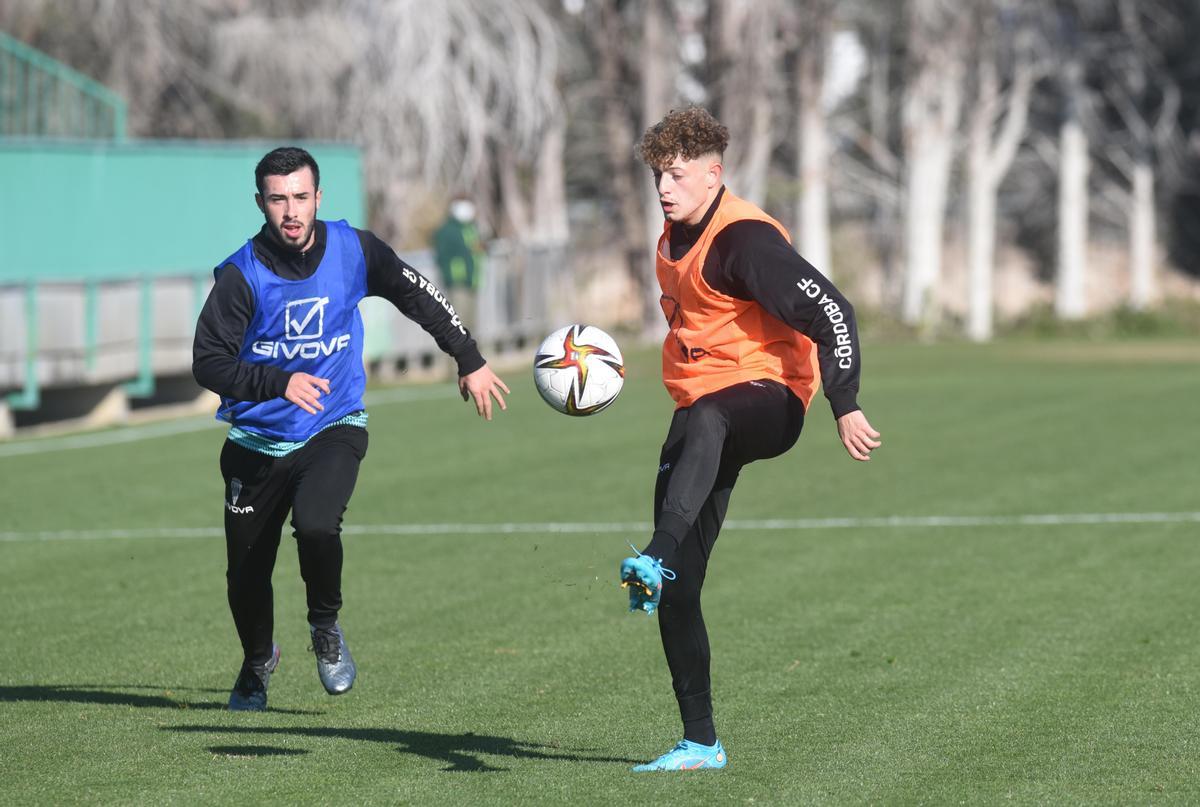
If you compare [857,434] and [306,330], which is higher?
[306,330]

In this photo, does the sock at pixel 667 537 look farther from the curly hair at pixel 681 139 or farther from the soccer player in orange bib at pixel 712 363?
the curly hair at pixel 681 139

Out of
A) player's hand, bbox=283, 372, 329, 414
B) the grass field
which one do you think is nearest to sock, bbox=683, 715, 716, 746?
the grass field

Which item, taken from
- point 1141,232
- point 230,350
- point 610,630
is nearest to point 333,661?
point 230,350

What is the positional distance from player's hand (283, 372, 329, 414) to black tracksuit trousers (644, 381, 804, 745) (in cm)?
133

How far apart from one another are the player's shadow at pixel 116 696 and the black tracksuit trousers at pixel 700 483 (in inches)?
80.4

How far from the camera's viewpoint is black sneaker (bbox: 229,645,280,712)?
8195mm

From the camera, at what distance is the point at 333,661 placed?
7676 mm

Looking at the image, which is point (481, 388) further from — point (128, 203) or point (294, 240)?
point (128, 203)

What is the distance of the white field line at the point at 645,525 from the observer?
44.5ft

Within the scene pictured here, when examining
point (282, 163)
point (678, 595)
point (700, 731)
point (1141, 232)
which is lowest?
point (700, 731)

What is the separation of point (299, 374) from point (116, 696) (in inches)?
83.4

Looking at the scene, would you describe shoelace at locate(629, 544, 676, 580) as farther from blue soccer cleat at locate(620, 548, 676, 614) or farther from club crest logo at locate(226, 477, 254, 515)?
club crest logo at locate(226, 477, 254, 515)

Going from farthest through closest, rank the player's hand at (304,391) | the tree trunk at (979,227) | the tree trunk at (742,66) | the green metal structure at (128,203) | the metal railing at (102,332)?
the tree trunk at (979,227), the tree trunk at (742,66), the green metal structure at (128,203), the metal railing at (102,332), the player's hand at (304,391)

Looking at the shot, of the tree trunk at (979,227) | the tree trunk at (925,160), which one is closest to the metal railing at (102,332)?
the tree trunk at (925,160)
